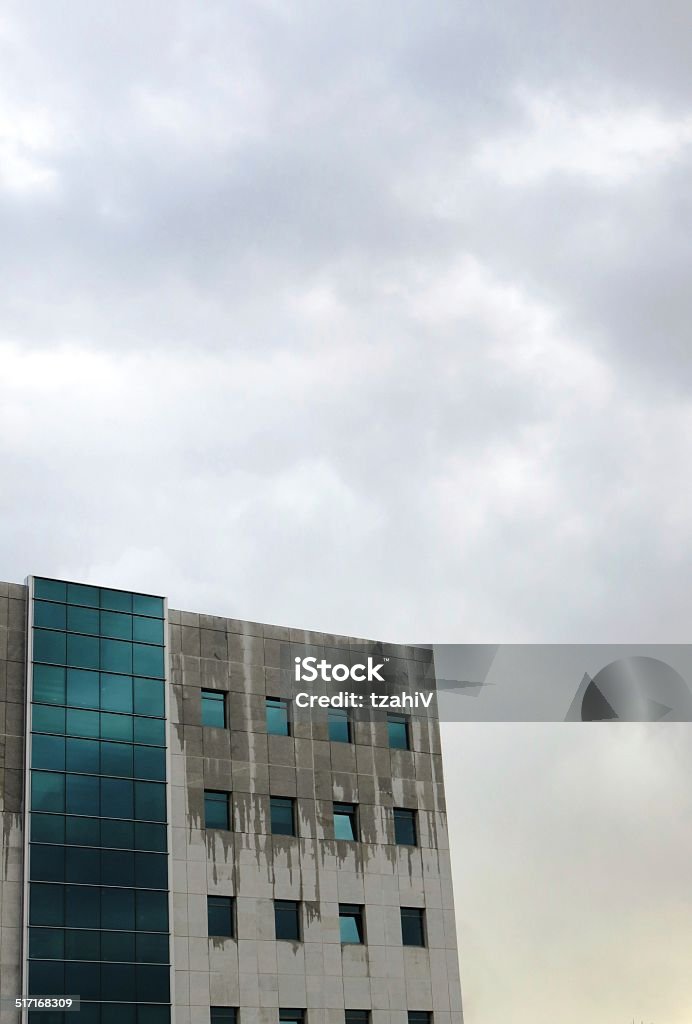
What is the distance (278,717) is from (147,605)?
8.94m

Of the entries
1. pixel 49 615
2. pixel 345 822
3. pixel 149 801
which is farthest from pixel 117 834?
pixel 345 822

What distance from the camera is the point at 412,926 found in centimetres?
6894

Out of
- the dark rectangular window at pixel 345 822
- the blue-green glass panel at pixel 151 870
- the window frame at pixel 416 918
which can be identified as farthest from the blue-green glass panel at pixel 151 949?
the window frame at pixel 416 918

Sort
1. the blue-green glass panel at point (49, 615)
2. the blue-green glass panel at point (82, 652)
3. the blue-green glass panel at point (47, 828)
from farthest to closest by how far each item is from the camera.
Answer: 1. the blue-green glass panel at point (82, 652)
2. the blue-green glass panel at point (49, 615)
3. the blue-green glass panel at point (47, 828)

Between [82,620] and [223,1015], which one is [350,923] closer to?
[223,1015]

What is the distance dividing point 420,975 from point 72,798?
66.7ft

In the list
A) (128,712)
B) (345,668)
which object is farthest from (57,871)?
(345,668)

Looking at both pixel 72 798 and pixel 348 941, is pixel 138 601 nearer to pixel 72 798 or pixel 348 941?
pixel 72 798

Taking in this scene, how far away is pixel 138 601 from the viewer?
220 ft

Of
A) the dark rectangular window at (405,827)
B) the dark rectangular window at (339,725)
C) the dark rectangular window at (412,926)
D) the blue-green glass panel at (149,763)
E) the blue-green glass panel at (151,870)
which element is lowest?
the dark rectangular window at (412,926)

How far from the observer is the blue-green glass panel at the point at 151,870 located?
61.7m

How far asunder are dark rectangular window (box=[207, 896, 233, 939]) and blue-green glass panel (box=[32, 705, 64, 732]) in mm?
10950

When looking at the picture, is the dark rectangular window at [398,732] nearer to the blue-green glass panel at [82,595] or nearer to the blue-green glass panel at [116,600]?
the blue-green glass panel at [116,600]

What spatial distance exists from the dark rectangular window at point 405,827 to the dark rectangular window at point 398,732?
3.36 meters
